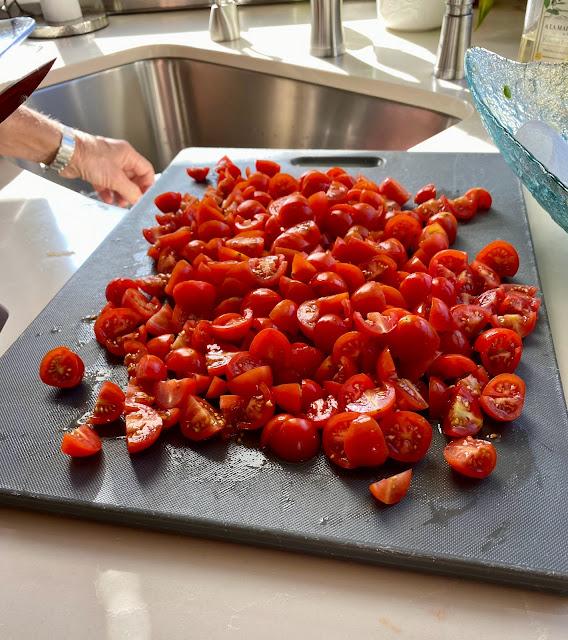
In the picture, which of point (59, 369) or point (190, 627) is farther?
point (59, 369)

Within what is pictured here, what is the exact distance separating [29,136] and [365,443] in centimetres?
132

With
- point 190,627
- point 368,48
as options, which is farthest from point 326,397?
point 368,48

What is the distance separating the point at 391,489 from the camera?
711 millimetres

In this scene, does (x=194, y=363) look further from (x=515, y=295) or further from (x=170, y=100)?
(x=170, y=100)

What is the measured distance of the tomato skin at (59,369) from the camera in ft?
2.96

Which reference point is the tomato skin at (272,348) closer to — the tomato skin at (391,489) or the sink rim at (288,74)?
the tomato skin at (391,489)

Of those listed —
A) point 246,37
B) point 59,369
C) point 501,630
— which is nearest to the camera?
point 501,630

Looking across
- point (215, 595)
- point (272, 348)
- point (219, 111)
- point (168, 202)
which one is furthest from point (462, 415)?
point (219, 111)

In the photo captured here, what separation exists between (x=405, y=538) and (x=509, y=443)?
207 mm

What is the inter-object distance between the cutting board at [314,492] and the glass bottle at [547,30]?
0.88 m

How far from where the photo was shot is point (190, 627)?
2.06 ft

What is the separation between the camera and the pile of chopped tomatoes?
2.60 feet

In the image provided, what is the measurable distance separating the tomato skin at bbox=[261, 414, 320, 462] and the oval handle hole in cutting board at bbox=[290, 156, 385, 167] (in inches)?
34.0

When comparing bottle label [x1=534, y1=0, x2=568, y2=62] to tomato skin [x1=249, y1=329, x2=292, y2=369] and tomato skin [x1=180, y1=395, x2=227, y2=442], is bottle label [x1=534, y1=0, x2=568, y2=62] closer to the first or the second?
tomato skin [x1=249, y1=329, x2=292, y2=369]
